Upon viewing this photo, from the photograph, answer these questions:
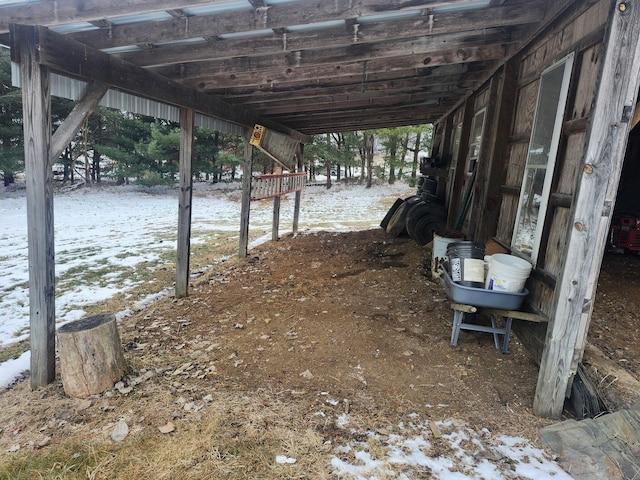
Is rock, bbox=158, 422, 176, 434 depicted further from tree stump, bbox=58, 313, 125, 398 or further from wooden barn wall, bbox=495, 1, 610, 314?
wooden barn wall, bbox=495, 1, 610, 314

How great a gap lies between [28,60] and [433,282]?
4664mm

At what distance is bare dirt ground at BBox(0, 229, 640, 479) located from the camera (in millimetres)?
2174

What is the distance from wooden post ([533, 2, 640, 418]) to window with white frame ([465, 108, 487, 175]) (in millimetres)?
3578

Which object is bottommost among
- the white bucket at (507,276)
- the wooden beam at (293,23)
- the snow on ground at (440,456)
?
the snow on ground at (440,456)

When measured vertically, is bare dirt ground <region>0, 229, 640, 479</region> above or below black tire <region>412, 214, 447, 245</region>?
below

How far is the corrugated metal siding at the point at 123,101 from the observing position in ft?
9.97

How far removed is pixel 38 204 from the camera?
112 inches

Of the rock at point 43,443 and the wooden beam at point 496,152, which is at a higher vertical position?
the wooden beam at point 496,152

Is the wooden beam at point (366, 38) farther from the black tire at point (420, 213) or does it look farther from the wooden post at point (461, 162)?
the black tire at point (420, 213)

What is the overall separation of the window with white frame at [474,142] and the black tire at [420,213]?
106cm

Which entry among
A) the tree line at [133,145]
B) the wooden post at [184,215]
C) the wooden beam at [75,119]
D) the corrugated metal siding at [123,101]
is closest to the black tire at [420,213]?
the corrugated metal siding at [123,101]

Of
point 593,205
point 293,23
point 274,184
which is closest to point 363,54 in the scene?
point 293,23

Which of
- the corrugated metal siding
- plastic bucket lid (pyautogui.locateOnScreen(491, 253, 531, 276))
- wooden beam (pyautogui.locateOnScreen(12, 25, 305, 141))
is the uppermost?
wooden beam (pyautogui.locateOnScreen(12, 25, 305, 141))

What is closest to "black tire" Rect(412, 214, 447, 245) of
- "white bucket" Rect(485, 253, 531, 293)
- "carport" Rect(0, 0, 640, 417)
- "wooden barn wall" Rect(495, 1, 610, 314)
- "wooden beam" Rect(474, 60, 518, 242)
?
"carport" Rect(0, 0, 640, 417)
